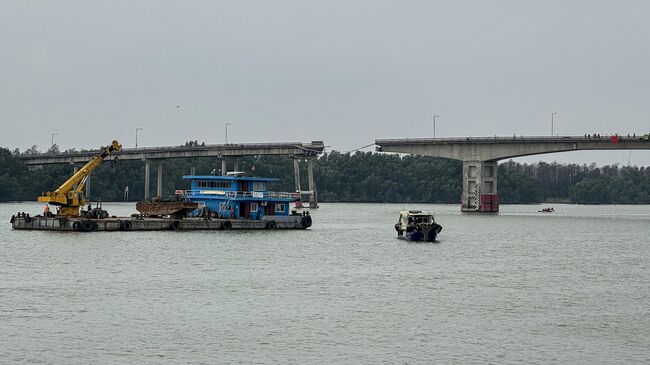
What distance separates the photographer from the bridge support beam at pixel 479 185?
169875 mm

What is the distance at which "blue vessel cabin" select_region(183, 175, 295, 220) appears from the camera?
336 ft

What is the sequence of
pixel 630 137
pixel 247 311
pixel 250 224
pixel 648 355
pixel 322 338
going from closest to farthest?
pixel 648 355 → pixel 322 338 → pixel 247 311 → pixel 250 224 → pixel 630 137

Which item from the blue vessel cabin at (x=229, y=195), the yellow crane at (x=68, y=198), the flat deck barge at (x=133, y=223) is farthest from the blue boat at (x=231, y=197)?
the yellow crane at (x=68, y=198)

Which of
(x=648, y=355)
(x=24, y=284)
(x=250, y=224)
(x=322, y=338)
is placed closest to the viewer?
(x=648, y=355)

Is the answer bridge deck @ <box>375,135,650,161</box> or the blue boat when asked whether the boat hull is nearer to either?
the blue boat

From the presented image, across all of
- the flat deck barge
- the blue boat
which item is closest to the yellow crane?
the flat deck barge

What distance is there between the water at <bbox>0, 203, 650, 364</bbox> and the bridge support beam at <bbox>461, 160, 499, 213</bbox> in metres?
79.2

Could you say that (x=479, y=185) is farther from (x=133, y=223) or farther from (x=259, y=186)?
(x=133, y=223)

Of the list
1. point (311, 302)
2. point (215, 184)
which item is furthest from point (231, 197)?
point (311, 302)

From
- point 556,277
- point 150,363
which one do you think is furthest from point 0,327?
point 556,277

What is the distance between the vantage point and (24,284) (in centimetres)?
5625

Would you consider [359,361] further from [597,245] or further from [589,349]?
[597,245]

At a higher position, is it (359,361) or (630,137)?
(630,137)

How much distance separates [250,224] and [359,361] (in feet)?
216
